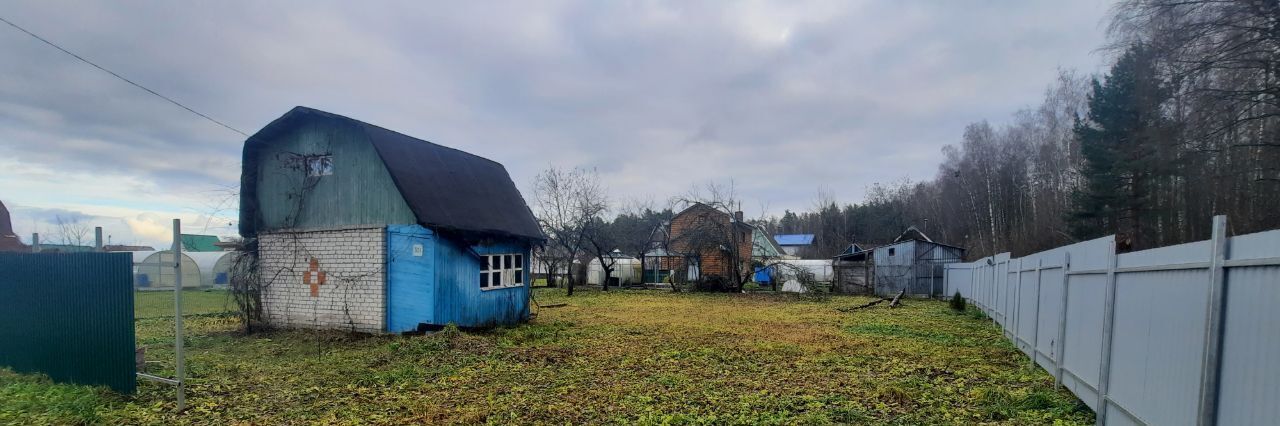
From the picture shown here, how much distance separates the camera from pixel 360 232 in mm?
11781

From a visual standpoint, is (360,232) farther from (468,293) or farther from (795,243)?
(795,243)

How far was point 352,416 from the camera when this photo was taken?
5969mm

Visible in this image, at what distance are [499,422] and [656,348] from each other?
16.2 feet

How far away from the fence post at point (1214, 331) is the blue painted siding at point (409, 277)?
11194 millimetres

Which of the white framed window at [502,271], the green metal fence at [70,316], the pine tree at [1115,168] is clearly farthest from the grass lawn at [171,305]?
the pine tree at [1115,168]

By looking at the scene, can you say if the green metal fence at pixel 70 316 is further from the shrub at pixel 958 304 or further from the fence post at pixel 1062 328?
the shrub at pixel 958 304

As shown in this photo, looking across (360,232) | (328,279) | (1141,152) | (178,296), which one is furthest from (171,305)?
(1141,152)

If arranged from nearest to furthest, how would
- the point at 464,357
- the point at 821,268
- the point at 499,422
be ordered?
the point at 499,422
the point at 464,357
the point at 821,268

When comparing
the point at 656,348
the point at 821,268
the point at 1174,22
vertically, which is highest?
the point at 1174,22

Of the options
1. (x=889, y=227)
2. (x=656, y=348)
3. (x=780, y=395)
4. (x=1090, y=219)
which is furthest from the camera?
(x=889, y=227)

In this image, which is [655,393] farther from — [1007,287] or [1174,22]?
[1174,22]

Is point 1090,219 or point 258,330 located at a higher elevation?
point 1090,219

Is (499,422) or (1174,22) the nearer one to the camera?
(499,422)

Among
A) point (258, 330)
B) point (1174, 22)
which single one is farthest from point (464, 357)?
point (1174, 22)
